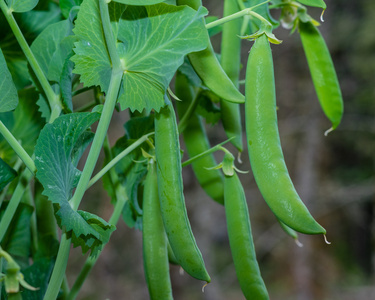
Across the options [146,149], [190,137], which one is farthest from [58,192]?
[190,137]

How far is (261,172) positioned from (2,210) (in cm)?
32

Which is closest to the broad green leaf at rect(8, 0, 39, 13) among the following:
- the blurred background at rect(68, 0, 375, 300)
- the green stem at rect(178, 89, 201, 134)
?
the green stem at rect(178, 89, 201, 134)

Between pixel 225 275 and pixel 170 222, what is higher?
pixel 170 222

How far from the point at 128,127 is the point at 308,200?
2203 mm

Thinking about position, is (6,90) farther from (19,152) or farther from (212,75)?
(212,75)

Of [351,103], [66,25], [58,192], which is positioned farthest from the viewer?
[351,103]

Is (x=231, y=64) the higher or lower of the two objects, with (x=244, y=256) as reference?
higher

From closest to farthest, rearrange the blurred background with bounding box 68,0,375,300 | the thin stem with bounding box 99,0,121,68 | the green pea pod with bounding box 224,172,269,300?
1. the thin stem with bounding box 99,0,121,68
2. the green pea pod with bounding box 224,172,269,300
3. the blurred background with bounding box 68,0,375,300

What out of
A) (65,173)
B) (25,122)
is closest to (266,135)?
(65,173)

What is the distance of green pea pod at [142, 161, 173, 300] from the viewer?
47 cm

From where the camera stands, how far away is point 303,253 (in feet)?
8.56

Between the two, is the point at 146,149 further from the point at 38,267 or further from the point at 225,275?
the point at 225,275

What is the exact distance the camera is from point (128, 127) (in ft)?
1.75

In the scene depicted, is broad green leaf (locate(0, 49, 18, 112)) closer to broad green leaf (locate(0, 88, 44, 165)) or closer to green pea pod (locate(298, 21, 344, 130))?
broad green leaf (locate(0, 88, 44, 165))
